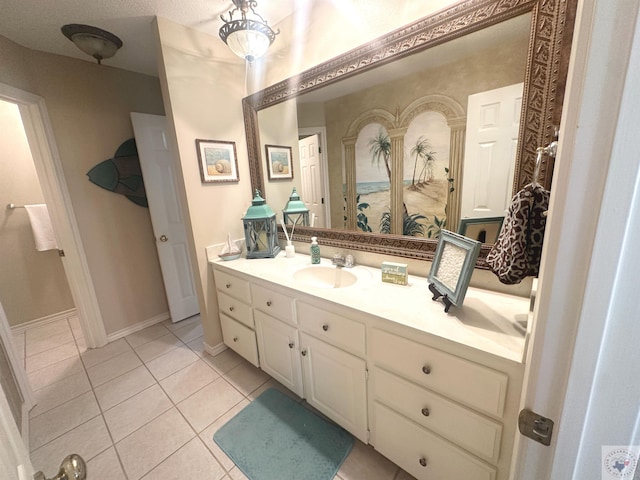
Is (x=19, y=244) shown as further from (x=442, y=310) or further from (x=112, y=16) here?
(x=442, y=310)

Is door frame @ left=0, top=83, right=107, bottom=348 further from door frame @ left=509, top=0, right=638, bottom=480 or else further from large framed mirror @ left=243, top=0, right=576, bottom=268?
door frame @ left=509, top=0, right=638, bottom=480

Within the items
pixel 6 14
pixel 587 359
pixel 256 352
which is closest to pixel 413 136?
pixel 587 359

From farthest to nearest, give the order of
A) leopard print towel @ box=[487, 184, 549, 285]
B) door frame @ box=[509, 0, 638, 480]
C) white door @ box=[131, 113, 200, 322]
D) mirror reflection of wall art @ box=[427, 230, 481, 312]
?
white door @ box=[131, 113, 200, 322]
mirror reflection of wall art @ box=[427, 230, 481, 312]
leopard print towel @ box=[487, 184, 549, 285]
door frame @ box=[509, 0, 638, 480]

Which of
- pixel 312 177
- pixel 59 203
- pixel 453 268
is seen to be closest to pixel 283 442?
pixel 453 268

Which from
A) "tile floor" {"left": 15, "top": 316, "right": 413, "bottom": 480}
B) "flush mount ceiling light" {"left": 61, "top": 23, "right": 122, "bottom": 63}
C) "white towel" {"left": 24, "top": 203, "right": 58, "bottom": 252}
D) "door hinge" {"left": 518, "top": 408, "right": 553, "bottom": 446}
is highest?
"flush mount ceiling light" {"left": 61, "top": 23, "right": 122, "bottom": 63}

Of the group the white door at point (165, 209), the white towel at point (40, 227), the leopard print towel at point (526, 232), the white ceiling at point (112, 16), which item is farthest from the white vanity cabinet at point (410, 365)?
the white towel at point (40, 227)

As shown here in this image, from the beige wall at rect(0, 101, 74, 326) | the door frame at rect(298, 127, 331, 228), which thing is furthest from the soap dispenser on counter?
the beige wall at rect(0, 101, 74, 326)

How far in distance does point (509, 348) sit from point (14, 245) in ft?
13.1

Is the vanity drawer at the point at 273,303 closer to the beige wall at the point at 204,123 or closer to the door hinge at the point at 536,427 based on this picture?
the beige wall at the point at 204,123

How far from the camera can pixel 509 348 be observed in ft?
2.51

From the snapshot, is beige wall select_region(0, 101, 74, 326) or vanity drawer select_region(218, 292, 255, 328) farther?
beige wall select_region(0, 101, 74, 326)

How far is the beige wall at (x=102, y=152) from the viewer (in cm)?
190

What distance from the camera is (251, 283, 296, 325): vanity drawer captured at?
1360mm

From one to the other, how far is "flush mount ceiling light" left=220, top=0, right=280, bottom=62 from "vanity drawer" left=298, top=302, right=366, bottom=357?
145cm
